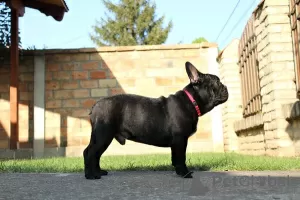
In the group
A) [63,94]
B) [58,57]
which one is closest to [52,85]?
[63,94]

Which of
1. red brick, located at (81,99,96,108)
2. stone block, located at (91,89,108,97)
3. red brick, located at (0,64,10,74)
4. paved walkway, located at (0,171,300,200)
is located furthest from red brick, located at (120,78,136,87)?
paved walkway, located at (0,171,300,200)

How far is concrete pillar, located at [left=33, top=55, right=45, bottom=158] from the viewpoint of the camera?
29.2 ft

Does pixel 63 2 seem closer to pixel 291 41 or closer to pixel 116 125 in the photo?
pixel 291 41

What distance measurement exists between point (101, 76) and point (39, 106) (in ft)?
5.44

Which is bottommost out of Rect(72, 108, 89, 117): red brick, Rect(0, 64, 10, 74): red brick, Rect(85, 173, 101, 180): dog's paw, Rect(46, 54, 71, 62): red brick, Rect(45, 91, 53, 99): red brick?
Rect(85, 173, 101, 180): dog's paw

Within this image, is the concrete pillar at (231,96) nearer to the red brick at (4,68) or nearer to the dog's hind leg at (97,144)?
the red brick at (4,68)

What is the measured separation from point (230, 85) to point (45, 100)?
4.47 metres

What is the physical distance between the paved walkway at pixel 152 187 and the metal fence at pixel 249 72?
155 inches

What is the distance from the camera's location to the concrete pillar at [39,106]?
29.2 feet

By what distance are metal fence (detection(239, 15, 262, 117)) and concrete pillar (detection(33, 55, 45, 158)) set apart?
187 inches

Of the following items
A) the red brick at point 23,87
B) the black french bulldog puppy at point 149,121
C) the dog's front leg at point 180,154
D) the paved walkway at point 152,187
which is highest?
the red brick at point 23,87

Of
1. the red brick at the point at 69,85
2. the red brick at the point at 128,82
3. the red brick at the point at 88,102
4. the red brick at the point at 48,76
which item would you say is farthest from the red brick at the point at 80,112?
the red brick at the point at 128,82

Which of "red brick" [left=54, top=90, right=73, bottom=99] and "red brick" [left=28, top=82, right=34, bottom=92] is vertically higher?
"red brick" [left=28, top=82, right=34, bottom=92]

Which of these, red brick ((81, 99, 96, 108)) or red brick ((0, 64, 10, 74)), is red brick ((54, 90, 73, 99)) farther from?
red brick ((0, 64, 10, 74))
